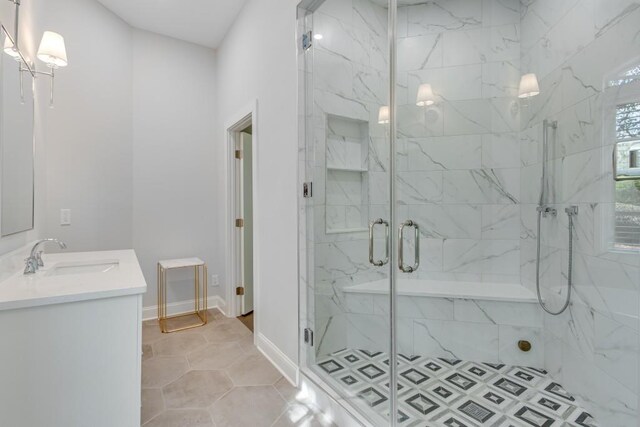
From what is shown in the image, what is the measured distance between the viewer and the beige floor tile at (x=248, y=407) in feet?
5.84

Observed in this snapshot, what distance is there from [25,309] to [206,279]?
2443mm

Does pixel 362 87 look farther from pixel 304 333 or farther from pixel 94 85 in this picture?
pixel 94 85

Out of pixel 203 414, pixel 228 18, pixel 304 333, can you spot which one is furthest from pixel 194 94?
pixel 203 414

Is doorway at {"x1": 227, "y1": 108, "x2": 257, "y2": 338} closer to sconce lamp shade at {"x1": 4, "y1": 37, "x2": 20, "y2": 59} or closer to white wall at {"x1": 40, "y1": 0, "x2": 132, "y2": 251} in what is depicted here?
white wall at {"x1": 40, "y1": 0, "x2": 132, "y2": 251}

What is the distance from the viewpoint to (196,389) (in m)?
2.10

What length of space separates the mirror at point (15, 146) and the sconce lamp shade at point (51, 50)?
0.17m

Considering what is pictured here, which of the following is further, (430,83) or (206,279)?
(206,279)

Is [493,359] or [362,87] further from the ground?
[362,87]

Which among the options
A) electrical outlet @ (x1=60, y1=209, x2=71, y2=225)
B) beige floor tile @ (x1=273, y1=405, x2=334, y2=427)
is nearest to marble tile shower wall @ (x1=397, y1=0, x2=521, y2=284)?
beige floor tile @ (x1=273, y1=405, x2=334, y2=427)

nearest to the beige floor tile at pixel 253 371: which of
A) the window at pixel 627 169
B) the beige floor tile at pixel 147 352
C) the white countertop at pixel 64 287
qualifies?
the beige floor tile at pixel 147 352

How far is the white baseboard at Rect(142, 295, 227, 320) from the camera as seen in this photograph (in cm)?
339

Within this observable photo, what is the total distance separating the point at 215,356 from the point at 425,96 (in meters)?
2.72

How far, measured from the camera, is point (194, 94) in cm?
363

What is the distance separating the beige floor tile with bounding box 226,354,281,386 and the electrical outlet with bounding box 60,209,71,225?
75.7 inches
